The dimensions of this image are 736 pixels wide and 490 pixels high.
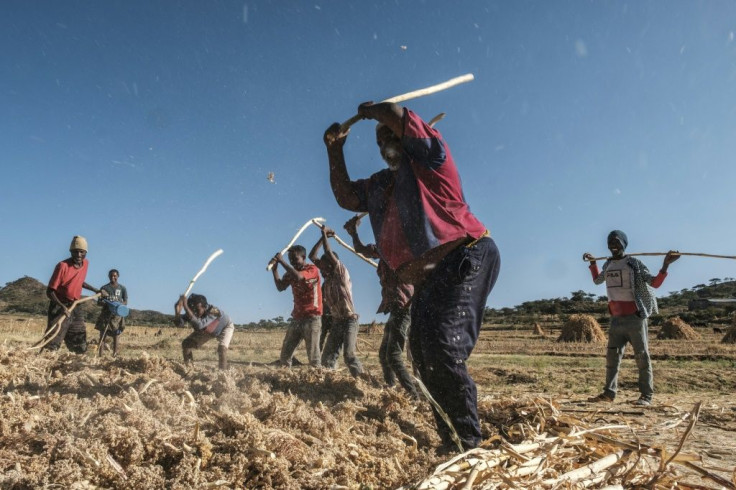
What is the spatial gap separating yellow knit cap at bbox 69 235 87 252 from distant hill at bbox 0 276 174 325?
93.5 ft

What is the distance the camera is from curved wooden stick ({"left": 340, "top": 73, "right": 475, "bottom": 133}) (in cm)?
285

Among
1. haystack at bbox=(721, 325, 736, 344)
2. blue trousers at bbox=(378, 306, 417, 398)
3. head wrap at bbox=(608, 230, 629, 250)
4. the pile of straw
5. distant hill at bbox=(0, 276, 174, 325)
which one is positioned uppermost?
distant hill at bbox=(0, 276, 174, 325)

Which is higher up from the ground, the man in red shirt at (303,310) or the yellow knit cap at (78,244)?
the yellow knit cap at (78,244)

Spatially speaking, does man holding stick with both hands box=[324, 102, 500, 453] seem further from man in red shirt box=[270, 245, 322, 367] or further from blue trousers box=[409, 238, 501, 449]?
man in red shirt box=[270, 245, 322, 367]

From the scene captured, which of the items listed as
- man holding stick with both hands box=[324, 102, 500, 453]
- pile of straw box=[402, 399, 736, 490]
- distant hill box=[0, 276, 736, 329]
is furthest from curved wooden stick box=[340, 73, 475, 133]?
distant hill box=[0, 276, 736, 329]

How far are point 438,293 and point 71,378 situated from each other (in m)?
2.27

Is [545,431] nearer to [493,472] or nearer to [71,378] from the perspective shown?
[493,472]

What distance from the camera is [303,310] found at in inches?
247

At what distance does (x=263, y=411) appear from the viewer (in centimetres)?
245

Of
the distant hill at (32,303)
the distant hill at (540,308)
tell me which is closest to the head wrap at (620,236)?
the distant hill at (540,308)

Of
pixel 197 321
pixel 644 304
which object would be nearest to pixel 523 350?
pixel 644 304

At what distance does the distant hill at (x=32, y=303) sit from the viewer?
37188 millimetres

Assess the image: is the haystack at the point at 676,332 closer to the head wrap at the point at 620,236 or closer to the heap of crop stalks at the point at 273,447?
the head wrap at the point at 620,236

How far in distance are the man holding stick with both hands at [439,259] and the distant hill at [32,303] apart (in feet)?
113
